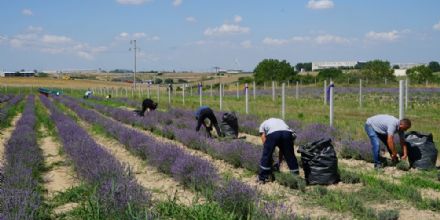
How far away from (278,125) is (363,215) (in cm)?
249

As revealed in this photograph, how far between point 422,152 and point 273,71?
66257 millimetres

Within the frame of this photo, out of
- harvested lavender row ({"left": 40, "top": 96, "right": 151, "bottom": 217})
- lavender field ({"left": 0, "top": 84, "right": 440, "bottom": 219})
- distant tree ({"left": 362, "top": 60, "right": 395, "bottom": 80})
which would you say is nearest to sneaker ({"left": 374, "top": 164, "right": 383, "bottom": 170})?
lavender field ({"left": 0, "top": 84, "right": 440, "bottom": 219})

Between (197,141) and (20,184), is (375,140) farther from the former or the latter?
(20,184)

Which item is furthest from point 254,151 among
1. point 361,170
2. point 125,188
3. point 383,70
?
point 383,70

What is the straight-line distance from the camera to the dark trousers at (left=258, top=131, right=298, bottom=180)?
8.03m

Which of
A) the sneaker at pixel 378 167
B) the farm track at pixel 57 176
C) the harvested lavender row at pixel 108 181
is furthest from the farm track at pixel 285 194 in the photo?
the farm track at pixel 57 176

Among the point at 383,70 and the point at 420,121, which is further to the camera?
the point at 383,70

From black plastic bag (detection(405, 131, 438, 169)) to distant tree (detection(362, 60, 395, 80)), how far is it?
48.0 m

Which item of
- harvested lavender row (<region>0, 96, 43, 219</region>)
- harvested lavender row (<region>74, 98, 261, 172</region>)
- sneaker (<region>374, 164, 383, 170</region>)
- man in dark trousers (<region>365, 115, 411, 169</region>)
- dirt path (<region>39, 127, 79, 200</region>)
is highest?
man in dark trousers (<region>365, 115, 411, 169</region>)

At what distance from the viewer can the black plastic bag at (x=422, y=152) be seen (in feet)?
28.7

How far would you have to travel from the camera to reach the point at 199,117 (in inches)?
522

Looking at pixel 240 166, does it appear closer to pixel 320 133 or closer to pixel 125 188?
pixel 320 133

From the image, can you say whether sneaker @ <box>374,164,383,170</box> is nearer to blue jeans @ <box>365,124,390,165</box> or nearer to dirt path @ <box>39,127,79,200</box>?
blue jeans @ <box>365,124,390,165</box>

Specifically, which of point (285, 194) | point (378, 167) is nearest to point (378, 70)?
point (378, 167)
